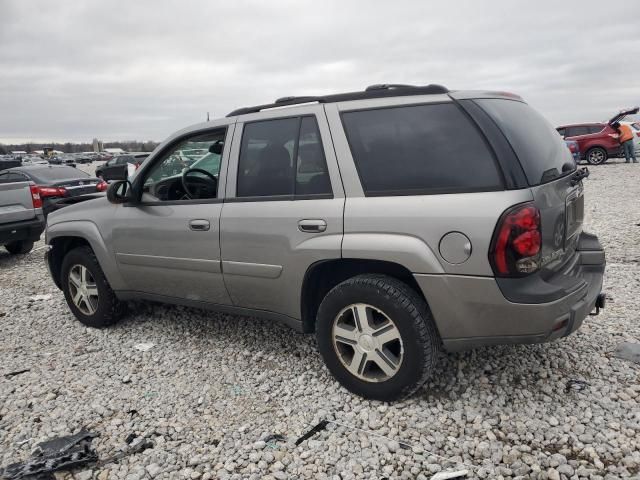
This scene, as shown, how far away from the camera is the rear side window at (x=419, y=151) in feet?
8.45

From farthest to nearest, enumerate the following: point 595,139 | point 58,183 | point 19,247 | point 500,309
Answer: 1. point 595,139
2. point 58,183
3. point 19,247
4. point 500,309

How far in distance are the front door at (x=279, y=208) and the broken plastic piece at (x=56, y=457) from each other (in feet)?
4.23

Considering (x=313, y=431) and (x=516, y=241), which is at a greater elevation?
(x=516, y=241)

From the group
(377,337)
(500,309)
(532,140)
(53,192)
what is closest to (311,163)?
(377,337)

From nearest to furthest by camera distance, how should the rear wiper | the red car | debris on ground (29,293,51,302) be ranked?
the rear wiper
debris on ground (29,293,51,302)
the red car

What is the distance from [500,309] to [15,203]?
25.4 ft

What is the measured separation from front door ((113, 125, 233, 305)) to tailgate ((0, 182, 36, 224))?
4.61 meters

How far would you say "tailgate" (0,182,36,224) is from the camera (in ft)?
24.7

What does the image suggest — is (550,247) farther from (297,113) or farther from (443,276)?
(297,113)

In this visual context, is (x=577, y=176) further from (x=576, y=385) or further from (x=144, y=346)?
(x=144, y=346)

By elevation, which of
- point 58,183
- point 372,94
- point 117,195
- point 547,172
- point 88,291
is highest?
point 372,94

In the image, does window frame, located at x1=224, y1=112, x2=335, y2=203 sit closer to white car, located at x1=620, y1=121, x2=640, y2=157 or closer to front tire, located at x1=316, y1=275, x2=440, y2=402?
front tire, located at x1=316, y1=275, x2=440, y2=402

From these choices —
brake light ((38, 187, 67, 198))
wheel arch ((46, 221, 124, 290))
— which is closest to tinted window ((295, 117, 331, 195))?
wheel arch ((46, 221, 124, 290))

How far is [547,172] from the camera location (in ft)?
8.91
